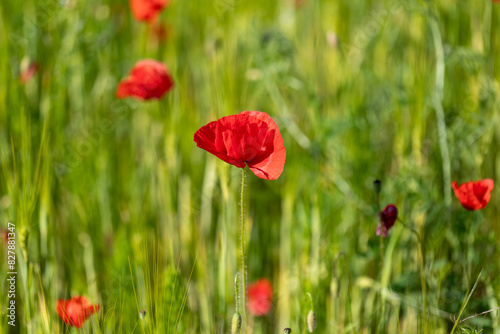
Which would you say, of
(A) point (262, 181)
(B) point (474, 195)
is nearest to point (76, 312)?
(B) point (474, 195)

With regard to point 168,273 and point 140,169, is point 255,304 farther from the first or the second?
point 140,169

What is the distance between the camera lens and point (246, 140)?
0.71m

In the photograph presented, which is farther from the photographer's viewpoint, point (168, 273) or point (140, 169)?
point (140, 169)

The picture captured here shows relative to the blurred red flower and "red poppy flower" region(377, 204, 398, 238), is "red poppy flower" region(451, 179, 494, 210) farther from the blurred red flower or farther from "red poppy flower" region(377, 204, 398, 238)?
the blurred red flower

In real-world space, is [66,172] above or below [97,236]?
above

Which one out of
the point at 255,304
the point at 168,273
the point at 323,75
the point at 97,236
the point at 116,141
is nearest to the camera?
the point at 168,273

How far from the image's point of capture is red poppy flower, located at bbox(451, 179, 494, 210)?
2.76 feet

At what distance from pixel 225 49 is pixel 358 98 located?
0.51 meters

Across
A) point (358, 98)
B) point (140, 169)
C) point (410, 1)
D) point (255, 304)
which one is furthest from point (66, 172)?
point (410, 1)

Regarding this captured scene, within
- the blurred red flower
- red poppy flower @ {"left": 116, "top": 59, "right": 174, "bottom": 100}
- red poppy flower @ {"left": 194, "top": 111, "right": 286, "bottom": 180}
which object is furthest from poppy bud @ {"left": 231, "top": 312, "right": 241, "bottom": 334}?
the blurred red flower

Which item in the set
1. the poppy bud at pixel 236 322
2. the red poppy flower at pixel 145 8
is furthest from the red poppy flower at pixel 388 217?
the red poppy flower at pixel 145 8

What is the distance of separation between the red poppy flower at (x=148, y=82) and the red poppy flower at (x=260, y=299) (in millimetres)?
503

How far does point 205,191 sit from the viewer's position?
1.35 metres

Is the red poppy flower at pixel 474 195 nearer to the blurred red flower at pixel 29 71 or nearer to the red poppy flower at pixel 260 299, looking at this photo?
the red poppy flower at pixel 260 299
